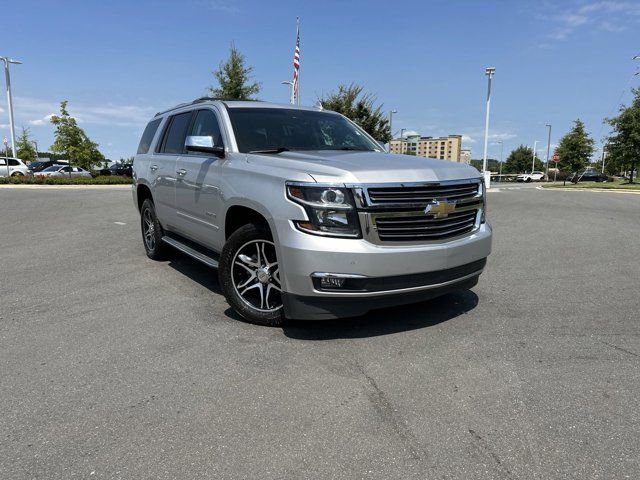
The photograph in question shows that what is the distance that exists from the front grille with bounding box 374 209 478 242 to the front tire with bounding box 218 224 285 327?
0.94 metres

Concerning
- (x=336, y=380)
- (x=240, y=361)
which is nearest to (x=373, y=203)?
(x=336, y=380)

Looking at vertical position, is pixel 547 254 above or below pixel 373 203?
below

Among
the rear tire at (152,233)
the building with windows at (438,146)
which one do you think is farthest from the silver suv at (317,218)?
the building with windows at (438,146)

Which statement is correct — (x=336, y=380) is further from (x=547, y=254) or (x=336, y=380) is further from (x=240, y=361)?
(x=547, y=254)

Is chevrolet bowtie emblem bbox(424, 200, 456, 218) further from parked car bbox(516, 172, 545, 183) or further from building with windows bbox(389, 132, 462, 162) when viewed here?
parked car bbox(516, 172, 545, 183)

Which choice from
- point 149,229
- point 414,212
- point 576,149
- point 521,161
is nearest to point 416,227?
point 414,212

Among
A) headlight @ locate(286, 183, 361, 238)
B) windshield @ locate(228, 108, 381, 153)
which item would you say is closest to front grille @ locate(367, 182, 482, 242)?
headlight @ locate(286, 183, 361, 238)

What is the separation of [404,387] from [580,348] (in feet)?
5.15

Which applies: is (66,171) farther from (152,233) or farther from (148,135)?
(152,233)

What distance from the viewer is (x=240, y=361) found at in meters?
3.44

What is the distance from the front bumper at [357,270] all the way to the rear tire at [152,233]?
3.41 m

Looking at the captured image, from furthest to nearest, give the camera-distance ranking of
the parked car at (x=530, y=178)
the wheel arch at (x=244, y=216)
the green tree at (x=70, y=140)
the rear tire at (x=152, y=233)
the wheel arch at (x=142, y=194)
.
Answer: the parked car at (x=530, y=178) → the green tree at (x=70, y=140) → the wheel arch at (x=142, y=194) → the rear tire at (x=152, y=233) → the wheel arch at (x=244, y=216)

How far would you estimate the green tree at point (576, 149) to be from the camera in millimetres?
43469

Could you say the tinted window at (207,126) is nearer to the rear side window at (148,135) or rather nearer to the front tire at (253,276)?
the front tire at (253,276)
